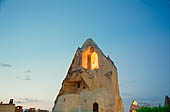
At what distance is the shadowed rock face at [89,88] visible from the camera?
27219 mm

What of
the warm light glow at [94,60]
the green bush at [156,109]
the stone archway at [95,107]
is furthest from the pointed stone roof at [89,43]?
the green bush at [156,109]

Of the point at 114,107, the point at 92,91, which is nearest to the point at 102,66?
the point at 92,91

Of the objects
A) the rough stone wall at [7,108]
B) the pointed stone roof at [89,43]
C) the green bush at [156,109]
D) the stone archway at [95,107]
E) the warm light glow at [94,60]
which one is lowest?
the stone archway at [95,107]

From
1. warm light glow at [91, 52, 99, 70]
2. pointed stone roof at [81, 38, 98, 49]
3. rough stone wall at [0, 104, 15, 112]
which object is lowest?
rough stone wall at [0, 104, 15, 112]

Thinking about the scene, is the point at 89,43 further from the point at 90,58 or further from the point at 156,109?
the point at 156,109

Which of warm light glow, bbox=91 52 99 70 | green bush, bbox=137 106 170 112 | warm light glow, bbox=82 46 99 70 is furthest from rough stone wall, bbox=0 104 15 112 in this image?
warm light glow, bbox=91 52 99 70

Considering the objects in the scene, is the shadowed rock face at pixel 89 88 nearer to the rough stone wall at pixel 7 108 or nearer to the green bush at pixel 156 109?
the rough stone wall at pixel 7 108

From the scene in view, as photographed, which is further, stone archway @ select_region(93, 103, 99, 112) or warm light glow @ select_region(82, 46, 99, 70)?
warm light glow @ select_region(82, 46, 99, 70)

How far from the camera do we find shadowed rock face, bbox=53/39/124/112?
27219 mm

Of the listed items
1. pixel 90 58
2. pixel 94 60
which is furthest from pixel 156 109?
pixel 94 60

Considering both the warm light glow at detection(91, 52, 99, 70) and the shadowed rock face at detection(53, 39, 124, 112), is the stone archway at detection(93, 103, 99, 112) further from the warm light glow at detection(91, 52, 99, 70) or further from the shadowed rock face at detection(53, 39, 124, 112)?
the warm light glow at detection(91, 52, 99, 70)

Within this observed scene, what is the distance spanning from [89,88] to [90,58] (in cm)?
848

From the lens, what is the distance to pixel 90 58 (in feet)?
116

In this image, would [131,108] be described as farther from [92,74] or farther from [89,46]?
[89,46]
